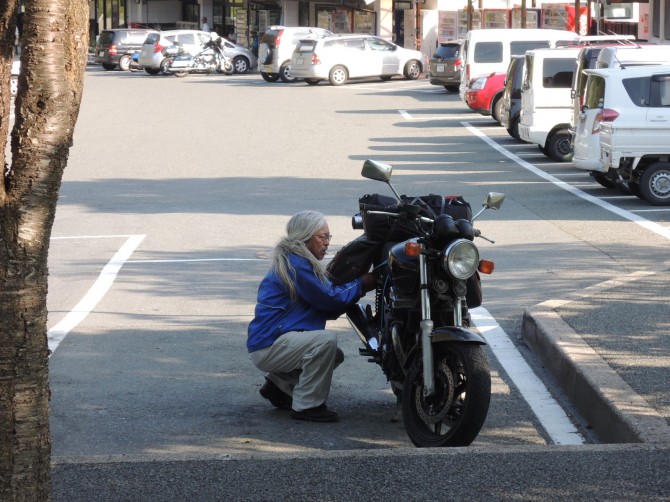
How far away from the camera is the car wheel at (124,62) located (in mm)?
52156

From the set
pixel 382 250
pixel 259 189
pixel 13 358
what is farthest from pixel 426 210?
pixel 259 189

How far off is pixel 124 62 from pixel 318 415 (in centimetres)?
4784

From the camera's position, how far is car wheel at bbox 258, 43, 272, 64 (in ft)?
139

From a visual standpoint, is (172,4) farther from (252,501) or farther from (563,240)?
(252,501)

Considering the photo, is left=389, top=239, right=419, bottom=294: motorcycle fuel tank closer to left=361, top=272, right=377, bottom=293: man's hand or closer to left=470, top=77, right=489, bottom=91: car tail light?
left=361, top=272, right=377, bottom=293: man's hand

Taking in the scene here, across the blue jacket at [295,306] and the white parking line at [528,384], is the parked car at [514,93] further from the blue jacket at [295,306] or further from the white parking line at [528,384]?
the blue jacket at [295,306]

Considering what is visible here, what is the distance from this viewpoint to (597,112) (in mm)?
15414

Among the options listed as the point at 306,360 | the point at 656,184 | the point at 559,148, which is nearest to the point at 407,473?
the point at 306,360

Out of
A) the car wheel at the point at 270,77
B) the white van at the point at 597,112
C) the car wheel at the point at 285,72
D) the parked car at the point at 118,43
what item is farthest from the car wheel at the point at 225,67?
the white van at the point at 597,112

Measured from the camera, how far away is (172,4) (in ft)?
236

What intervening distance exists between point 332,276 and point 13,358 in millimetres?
2900

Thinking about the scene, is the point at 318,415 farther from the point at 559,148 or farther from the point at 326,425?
the point at 559,148

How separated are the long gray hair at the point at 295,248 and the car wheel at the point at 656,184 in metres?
9.54

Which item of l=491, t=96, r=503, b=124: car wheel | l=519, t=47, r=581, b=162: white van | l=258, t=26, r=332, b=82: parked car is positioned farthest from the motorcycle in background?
l=519, t=47, r=581, b=162: white van
